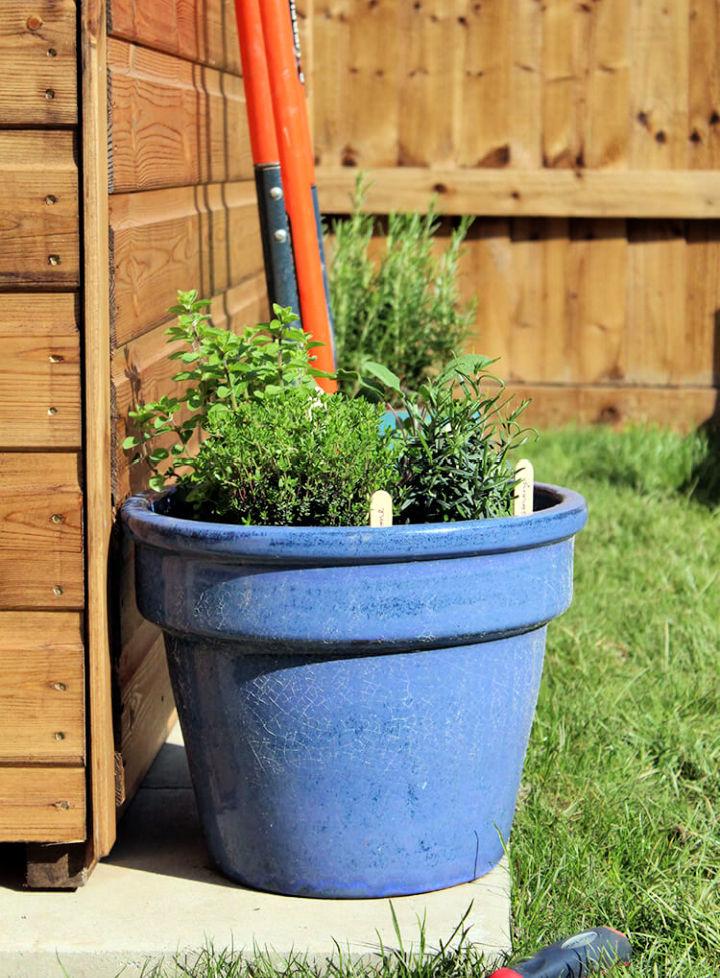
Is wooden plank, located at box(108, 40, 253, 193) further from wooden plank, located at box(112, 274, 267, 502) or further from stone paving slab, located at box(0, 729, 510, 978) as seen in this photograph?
stone paving slab, located at box(0, 729, 510, 978)

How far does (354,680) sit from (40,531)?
544 millimetres

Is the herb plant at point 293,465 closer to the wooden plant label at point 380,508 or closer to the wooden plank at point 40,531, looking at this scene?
the wooden plant label at point 380,508

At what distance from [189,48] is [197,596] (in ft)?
4.19

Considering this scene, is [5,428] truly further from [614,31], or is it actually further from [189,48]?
[614,31]

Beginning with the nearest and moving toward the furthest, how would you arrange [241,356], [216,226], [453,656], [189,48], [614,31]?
[453,656] < [241,356] < [189,48] < [216,226] < [614,31]

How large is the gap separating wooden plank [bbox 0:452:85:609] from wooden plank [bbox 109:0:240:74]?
687mm

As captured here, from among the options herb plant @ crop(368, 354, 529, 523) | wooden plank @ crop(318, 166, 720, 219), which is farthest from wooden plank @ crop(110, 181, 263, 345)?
wooden plank @ crop(318, 166, 720, 219)

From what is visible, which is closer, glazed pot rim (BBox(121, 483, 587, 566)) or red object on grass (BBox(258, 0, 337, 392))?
glazed pot rim (BBox(121, 483, 587, 566))

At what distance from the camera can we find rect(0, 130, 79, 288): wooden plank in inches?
81.3

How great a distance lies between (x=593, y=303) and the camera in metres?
5.54

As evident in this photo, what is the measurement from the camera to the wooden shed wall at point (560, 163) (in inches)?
211

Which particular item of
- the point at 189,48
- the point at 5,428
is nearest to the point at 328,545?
the point at 5,428

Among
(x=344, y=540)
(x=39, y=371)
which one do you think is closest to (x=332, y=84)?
(x=39, y=371)

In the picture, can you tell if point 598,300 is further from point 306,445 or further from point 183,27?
point 306,445
